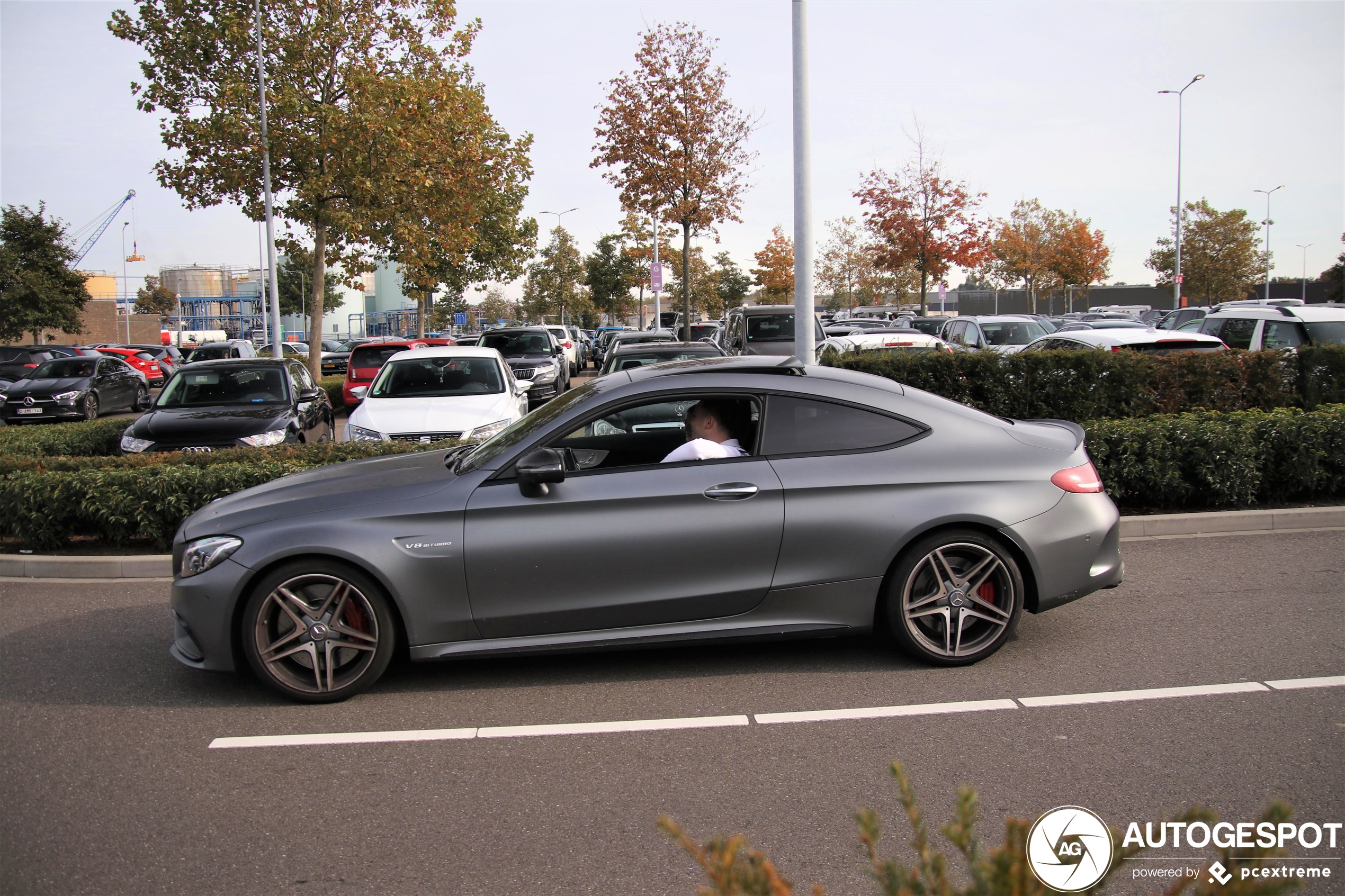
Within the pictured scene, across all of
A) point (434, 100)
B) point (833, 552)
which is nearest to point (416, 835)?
point (833, 552)

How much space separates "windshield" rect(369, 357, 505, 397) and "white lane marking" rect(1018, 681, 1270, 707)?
8759mm

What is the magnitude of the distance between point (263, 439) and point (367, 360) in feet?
37.3

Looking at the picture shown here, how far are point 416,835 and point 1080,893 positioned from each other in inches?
101

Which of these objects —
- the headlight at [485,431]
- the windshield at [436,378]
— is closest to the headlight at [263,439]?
the windshield at [436,378]

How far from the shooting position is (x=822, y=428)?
5199 millimetres

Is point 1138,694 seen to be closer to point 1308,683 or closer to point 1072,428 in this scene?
point 1308,683

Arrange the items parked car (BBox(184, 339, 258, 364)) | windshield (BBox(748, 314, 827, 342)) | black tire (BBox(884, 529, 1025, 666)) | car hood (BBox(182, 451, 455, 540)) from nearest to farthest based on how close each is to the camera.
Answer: car hood (BBox(182, 451, 455, 540)) → black tire (BBox(884, 529, 1025, 666)) → windshield (BBox(748, 314, 827, 342)) → parked car (BBox(184, 339, 258, 364))

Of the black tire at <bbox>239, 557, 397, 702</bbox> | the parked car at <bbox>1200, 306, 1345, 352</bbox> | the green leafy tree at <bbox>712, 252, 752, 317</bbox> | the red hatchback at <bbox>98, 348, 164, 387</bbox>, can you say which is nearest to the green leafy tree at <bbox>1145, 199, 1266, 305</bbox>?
the green leafy tree at <bbox>712, 252, 752, 317</bbox>

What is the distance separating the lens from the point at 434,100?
940 inches

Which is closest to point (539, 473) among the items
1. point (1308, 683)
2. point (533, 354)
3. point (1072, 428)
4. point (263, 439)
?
point (1072, 428)

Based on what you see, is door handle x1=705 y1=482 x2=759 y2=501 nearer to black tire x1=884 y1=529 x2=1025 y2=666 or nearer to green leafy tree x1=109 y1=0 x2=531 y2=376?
black tire x1=884 y1=529 x2=1025 y2=666

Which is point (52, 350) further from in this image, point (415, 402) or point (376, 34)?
point (415, 402)

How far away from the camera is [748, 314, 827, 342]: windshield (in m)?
19.0

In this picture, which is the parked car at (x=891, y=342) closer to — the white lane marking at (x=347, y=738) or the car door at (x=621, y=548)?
the car door at (x=621, y=548)
